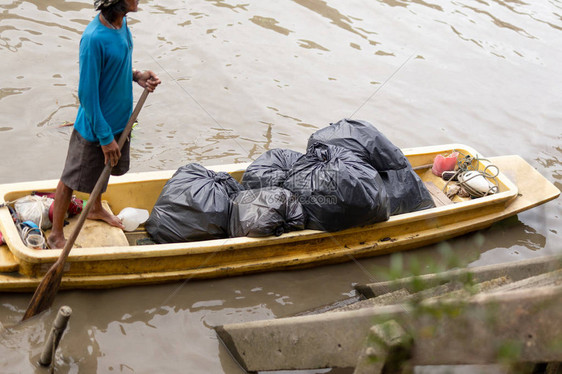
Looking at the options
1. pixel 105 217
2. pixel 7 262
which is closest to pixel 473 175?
pixel 105 217

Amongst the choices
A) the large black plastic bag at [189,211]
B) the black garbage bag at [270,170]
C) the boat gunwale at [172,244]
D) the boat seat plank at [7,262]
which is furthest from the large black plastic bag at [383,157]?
the boat seat plank at [7,262]

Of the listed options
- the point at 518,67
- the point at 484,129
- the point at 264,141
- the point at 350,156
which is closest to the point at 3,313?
the point at 350,156

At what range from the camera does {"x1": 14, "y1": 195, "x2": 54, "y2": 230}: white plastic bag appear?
420 centimetres

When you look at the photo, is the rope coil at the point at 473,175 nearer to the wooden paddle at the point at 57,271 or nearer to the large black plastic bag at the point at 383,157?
the large black plastic bag at the point at 383,157

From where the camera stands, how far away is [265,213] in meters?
4.26

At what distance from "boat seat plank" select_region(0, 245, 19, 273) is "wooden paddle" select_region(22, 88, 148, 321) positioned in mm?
239

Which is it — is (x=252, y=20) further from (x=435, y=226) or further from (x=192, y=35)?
(x=435, y=226)

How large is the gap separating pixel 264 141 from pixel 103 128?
2.98 metres

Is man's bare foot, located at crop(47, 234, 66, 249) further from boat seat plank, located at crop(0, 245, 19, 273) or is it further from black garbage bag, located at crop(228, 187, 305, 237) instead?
black garbage bag, located at crop(228, 187, 305, 237)

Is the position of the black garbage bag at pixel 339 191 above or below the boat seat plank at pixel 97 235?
above

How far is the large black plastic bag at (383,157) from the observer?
4734 millimetres

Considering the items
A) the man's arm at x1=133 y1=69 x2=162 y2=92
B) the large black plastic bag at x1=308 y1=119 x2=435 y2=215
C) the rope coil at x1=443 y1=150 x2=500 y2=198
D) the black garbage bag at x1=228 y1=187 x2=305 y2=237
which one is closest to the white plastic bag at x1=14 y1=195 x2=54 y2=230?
the man's arm at x1=133 y1=69 x2=162 y2=92

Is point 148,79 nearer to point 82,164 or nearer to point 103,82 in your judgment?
point 103,82

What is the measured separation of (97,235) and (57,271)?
699mm
